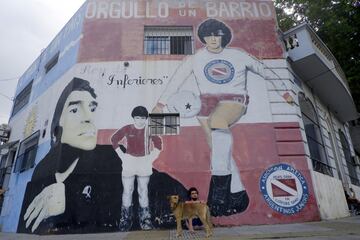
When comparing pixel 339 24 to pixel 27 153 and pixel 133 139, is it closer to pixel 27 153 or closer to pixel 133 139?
pixel 133 139

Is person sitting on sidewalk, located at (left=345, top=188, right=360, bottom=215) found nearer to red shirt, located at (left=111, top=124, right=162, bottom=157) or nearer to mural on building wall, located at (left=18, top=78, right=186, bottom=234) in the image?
mural on building wall, located at (left=18, top=78, right=186, bottom=234)

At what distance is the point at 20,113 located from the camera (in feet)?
47.9

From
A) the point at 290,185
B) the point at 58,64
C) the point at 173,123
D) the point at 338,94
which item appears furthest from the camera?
the point at 338,94

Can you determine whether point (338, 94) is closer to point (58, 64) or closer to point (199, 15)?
point (199, 15)

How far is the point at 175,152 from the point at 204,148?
3.11 ft

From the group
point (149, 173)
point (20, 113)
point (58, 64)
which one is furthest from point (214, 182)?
point (20, 113)

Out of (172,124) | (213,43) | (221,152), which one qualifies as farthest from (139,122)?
(213,43)

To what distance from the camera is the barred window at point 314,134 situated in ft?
38.0

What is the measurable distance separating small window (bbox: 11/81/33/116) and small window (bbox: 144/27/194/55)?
283 inches

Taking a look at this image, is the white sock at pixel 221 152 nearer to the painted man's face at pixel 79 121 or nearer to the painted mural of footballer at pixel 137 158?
the painted mural of footballer at pixel 137 158

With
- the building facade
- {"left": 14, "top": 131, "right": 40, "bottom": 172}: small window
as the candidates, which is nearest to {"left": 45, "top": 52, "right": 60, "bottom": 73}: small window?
the building facade

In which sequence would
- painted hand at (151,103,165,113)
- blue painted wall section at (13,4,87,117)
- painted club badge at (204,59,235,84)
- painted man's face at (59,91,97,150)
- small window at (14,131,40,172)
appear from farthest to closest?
small window at (14,131,40,172)
blue painted wall section at (13,4,87,117)
painted club badge at (204,59,235,84)
painted hand at (151,103,165,113)
painted man's face at (59,91,97,150)

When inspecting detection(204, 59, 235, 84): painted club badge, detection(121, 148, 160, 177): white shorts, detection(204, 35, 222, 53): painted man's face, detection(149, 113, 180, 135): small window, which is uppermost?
detection(204, 35, 222, 53): painted man's face

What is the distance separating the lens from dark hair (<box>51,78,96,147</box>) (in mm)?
10242
